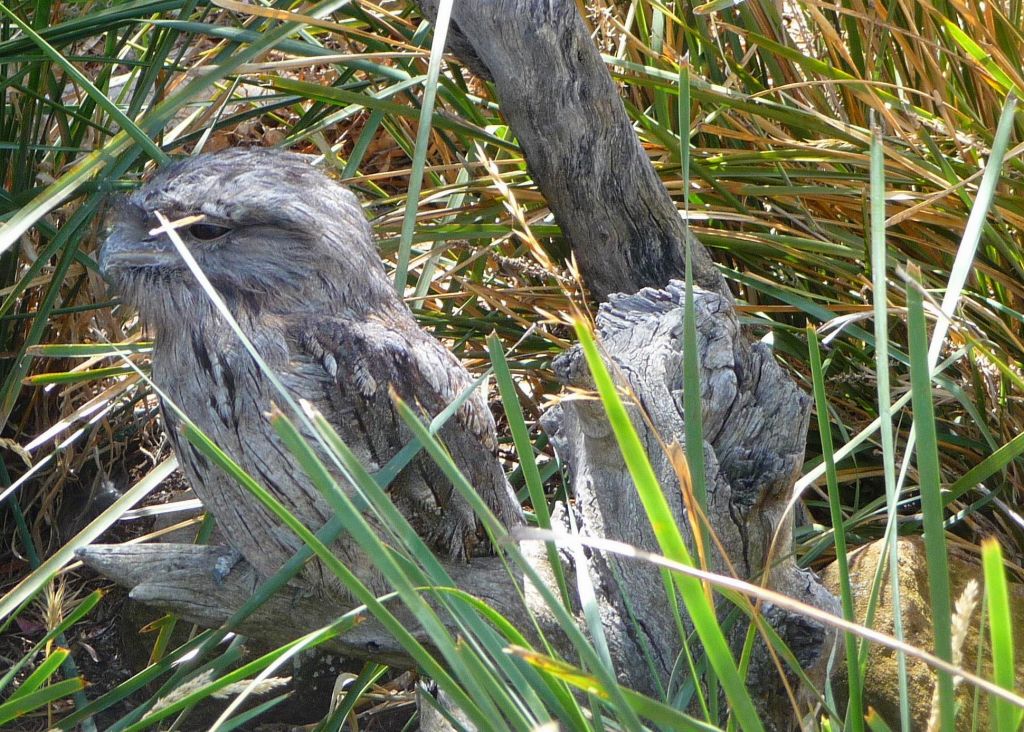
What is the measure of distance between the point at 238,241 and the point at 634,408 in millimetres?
756

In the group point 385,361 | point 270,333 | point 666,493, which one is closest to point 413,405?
point 385,361

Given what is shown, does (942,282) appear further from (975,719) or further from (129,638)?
(129,638)

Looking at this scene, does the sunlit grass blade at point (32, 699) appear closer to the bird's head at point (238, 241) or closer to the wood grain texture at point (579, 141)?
the bird's head at point (238, 241)

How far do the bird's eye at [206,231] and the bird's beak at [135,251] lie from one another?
0.15 ft

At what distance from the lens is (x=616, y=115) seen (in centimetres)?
197

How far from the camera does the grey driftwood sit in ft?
4.99

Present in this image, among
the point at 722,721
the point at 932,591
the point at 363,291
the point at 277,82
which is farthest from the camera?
the point at 277,82

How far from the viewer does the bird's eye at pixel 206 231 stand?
1.76 m

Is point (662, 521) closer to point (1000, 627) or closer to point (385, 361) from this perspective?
point (1000, 627)

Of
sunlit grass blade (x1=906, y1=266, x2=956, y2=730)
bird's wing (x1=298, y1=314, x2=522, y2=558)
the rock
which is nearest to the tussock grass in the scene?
the rock

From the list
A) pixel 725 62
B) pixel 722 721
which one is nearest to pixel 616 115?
pixel 725 62

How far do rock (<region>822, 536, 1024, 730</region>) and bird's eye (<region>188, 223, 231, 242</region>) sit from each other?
1312mm

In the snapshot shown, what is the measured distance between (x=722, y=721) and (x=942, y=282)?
1242 mm

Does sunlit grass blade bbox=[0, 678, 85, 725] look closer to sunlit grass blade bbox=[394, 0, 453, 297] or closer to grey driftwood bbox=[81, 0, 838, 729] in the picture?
grey driftwood bbox=[81, 0, 838, 729]
